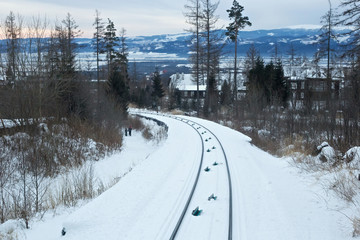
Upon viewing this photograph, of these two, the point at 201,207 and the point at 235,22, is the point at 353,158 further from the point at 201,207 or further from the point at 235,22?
the point at 235,22

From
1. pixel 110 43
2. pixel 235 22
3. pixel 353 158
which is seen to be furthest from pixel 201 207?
pixel 110 43

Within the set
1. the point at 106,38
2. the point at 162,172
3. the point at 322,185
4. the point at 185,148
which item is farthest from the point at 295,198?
the point at 106,38

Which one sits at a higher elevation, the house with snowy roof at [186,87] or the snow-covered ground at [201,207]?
the house with snowy roof at [186,87]

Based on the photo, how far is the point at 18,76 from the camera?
59.6 ft

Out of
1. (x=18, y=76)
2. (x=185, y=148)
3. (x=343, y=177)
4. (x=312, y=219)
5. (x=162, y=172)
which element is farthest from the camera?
(x=18, y=76)

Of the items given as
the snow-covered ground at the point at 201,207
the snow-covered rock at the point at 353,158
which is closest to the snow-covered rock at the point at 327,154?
the snow-covered rock at the point at 353,158

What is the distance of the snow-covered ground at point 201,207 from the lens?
19.4 ft

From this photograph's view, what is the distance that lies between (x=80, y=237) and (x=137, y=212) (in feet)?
4.98

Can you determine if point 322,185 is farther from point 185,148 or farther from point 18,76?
point 18,76

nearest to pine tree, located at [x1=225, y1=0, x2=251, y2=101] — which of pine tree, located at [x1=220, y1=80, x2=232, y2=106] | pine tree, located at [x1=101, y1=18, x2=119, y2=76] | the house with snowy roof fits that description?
pine tree, located at [x1=220, y1=80, x2=232, y2=106]

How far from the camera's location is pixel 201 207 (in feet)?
23.6

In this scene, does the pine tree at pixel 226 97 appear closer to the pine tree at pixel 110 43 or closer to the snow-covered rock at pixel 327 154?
the pine tree at pixel 110 43

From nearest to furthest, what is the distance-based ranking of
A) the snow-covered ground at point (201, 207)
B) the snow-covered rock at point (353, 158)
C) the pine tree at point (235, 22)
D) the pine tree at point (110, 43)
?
the snow-covered ground at point (201, 207) < the snow-covered rock at point (353, 158) < the pine tree at point (235, 22) < the pine tree at point (110, 43)

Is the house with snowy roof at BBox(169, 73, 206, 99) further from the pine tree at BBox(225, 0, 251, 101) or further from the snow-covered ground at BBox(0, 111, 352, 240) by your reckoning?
the snow-covered ground at BBox(0, 111, 352, 240)
